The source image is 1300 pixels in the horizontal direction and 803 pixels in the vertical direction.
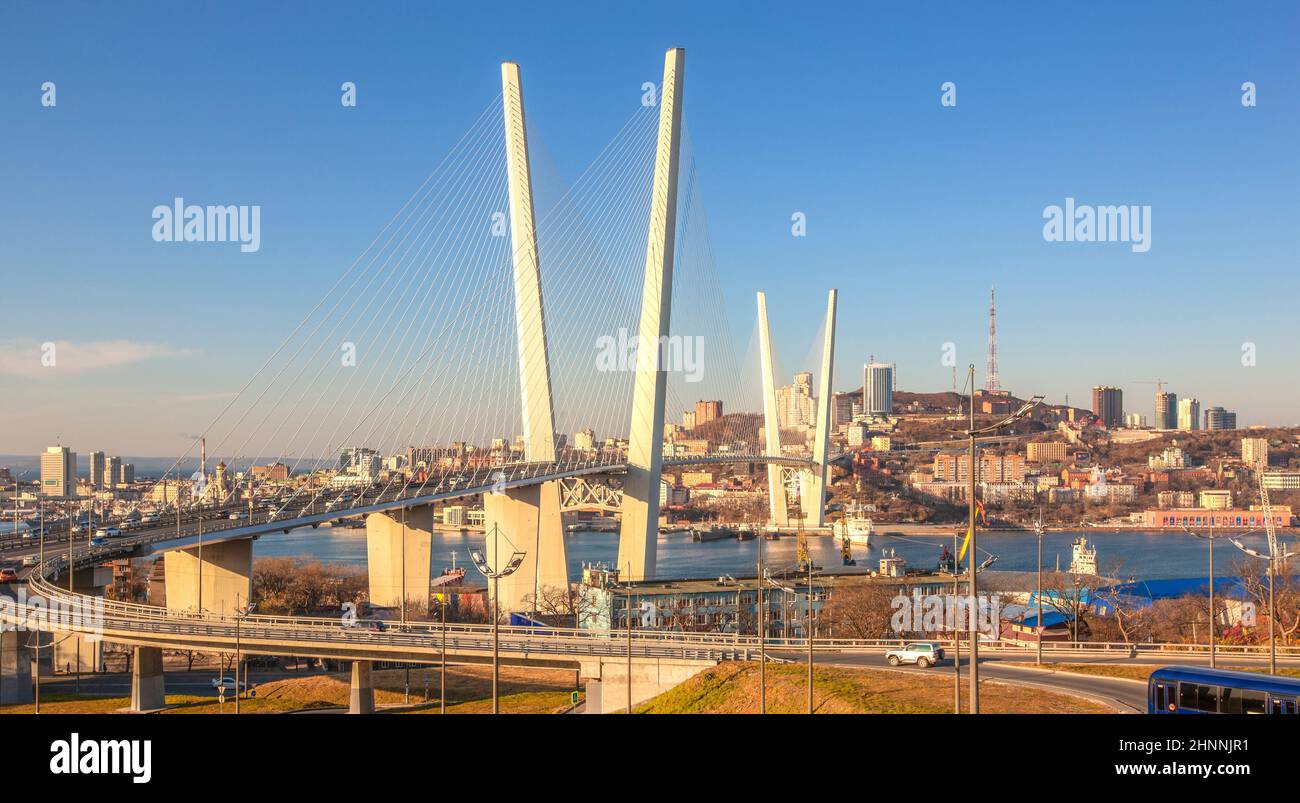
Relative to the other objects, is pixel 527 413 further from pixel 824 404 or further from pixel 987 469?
pixel 987 469

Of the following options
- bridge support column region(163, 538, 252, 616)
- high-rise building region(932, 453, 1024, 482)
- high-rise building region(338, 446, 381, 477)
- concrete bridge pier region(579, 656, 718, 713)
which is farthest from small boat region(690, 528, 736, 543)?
concrete bridge pier region(579, 656, 718, 713)

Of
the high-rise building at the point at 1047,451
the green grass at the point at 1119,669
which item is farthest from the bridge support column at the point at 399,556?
the high-rise building at the point at 1047,451

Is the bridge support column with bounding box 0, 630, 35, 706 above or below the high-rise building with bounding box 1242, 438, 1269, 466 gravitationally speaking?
below

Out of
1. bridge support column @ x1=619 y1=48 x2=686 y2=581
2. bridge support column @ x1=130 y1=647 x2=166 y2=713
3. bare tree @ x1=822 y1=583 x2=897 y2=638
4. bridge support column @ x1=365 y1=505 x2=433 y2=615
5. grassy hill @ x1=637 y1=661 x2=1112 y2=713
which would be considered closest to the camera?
grassy hill @ x1=637 y1=661 x2=1112 y2=713

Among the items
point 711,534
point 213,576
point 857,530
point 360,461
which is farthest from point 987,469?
point 213,576

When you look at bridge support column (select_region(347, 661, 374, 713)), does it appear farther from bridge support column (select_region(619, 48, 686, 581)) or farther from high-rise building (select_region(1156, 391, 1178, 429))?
high-rise building (select_region(1156, 391, 1178, 429))

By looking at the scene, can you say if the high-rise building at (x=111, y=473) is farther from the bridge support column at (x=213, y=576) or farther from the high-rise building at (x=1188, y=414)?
the high-rise building at (x=1188, y=414)
